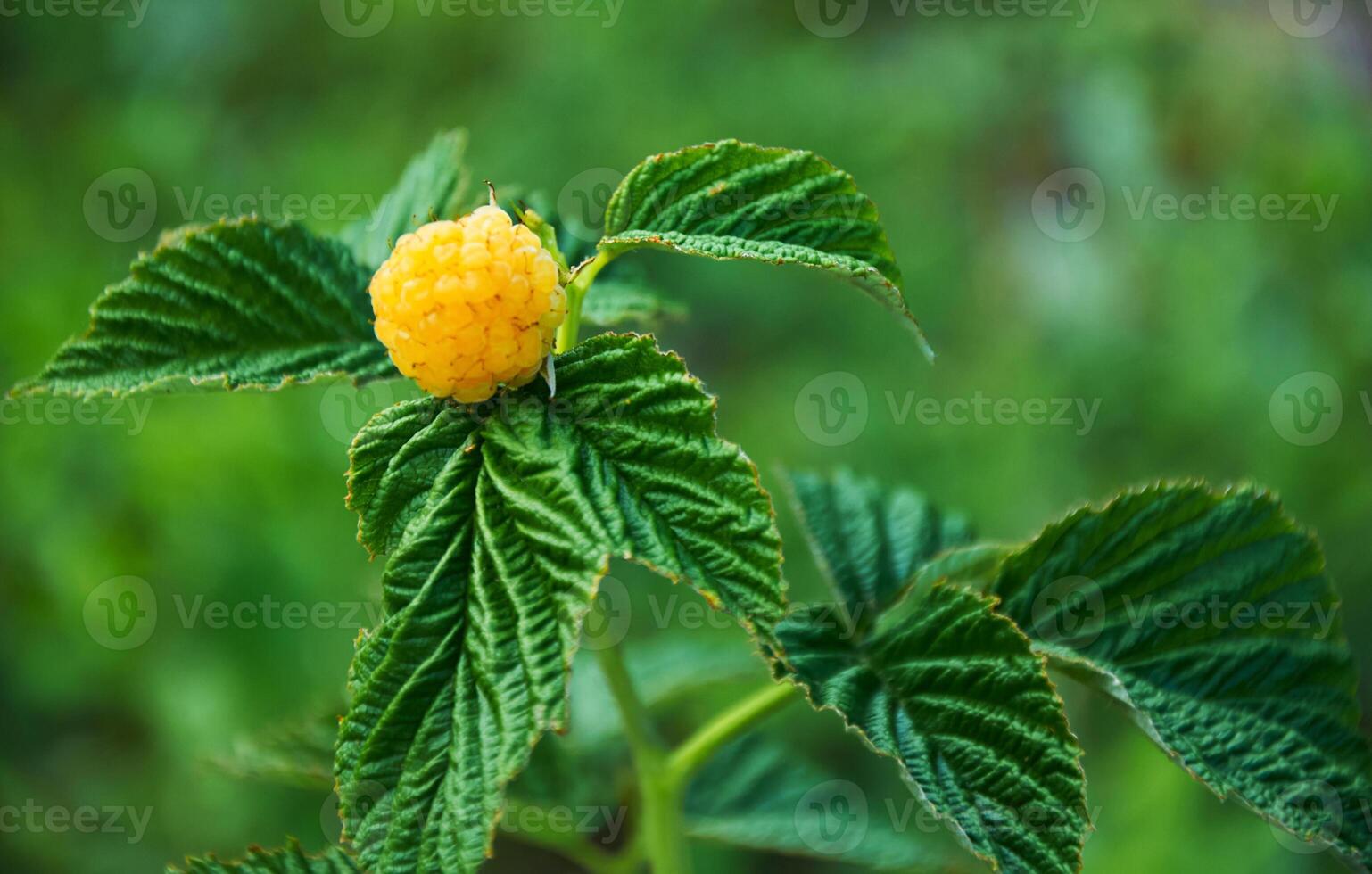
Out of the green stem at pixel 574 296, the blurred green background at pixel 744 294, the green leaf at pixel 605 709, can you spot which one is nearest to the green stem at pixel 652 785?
the green leaf at pixel 605 709

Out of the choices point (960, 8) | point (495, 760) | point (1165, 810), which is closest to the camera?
point (495, 760)

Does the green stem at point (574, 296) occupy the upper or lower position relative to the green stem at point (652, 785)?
upper

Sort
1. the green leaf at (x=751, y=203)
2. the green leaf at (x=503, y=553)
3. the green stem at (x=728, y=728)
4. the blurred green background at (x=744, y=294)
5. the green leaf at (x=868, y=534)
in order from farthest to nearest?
1. the blurred green background at (x=744, y=294)
2. the green leaf at (x=868, y=534)
3. the green stem at (x=728, y=728)
4. the green leaf at (x=751, y=203)
5. the green leaf at (x=503, y=553)

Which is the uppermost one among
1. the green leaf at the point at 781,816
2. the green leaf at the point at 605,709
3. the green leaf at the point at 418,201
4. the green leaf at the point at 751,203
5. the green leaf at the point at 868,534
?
the green leaf at the point at 418,201

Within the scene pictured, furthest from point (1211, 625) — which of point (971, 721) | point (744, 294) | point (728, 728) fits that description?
point (744, 294)

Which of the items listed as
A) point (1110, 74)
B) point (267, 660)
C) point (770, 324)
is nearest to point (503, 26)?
point (770, 324)

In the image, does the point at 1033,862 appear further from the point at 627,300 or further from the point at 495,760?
the point at 627,300

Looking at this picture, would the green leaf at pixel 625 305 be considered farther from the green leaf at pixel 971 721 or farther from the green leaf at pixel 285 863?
the green leaf at pixel 285 863
